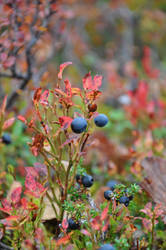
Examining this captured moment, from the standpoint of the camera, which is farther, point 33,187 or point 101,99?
point 101,99

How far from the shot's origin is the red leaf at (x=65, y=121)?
61 cm

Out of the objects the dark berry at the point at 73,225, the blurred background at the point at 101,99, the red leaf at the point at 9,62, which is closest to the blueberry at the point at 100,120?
the blurred background at the point at 101,99

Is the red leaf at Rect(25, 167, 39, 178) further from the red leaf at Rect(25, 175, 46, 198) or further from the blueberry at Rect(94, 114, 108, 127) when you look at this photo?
the blueberry at Rect(94, 114, 108, 127)

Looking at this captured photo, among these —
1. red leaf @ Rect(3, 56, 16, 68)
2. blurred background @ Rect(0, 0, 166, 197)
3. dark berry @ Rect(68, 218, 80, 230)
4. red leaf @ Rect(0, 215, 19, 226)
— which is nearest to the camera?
red leaf @ Rect(0, 215, 19, 226)

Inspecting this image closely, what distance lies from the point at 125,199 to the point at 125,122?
1.81 m

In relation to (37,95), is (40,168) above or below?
below

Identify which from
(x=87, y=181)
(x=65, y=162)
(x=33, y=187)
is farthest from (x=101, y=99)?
(x=33, y=187)

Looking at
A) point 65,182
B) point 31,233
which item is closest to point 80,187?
point 65,182

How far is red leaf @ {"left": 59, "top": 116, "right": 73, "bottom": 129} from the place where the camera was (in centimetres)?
61

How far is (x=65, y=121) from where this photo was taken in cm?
61

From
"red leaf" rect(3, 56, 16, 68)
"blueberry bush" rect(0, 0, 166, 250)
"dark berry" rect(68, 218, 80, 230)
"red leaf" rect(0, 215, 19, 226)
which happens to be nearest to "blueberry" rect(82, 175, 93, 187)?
"blueberry bush" rect(0, 0, 166, 250)

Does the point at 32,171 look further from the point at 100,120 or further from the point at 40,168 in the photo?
the point at 100,120

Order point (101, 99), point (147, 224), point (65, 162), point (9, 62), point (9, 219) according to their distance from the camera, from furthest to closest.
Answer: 1. point (101, 99)
2. point (9, 62)
3. point (65, 162)
4. point (147, 224)
5. point (9, 219)

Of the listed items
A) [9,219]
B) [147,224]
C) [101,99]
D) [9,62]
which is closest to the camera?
[9,219]
